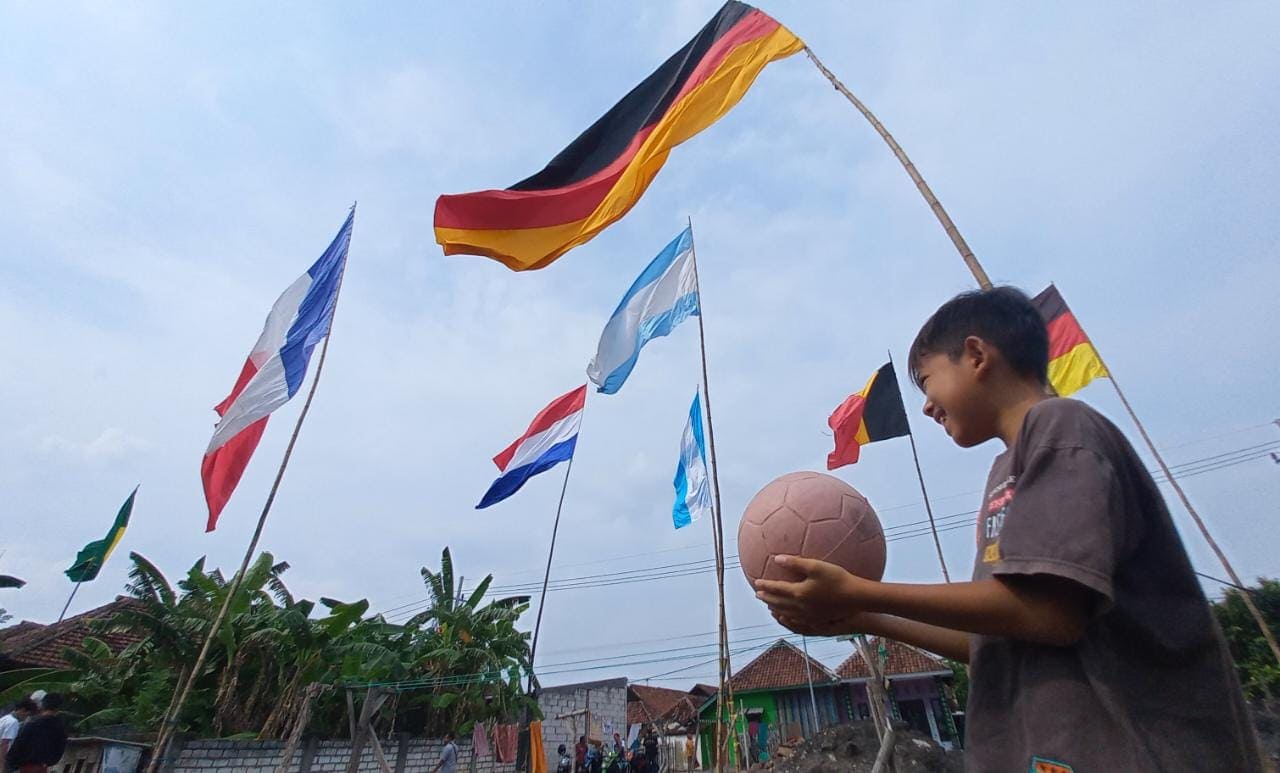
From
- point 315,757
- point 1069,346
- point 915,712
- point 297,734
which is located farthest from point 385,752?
point 915,712

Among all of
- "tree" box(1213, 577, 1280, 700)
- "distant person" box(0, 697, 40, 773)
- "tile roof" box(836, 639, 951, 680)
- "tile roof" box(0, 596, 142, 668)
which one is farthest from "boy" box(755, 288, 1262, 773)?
"tile roof" box(836, 639, 951, 680)

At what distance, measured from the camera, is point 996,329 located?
1.70 m

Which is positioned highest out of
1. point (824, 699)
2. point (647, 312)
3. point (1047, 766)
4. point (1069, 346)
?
point (647, 312)

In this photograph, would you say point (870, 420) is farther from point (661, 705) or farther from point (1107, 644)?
point (661, 705)

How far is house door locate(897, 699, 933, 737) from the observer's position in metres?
24.4

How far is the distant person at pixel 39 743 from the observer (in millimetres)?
7281

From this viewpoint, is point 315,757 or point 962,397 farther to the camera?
point 315,757

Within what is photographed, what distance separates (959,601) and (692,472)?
9.92 m

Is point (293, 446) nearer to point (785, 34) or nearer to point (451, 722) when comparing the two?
point (785, 34)

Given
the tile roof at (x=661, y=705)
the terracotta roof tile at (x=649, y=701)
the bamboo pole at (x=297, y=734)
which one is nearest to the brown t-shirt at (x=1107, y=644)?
the bamboo pole at (x=297, y=734)

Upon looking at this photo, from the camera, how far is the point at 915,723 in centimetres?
2450

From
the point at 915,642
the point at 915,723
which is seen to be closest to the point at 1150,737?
the point at 915,642

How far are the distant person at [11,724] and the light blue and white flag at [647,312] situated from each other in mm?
7278

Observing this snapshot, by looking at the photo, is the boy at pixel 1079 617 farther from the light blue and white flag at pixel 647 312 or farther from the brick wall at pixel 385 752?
the brick wall at pixel 385 752
